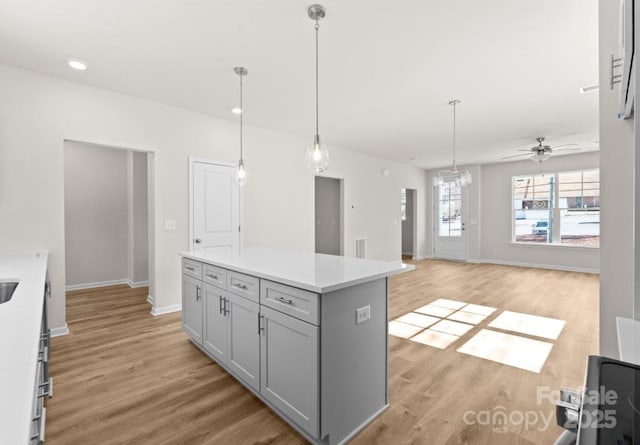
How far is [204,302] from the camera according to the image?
266cm

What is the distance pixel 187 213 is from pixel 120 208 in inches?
95.8

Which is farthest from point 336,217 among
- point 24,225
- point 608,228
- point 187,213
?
point 608,228

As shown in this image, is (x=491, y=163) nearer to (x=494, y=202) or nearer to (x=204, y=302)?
(x=494, y=202)

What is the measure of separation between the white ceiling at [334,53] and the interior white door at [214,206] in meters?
0.81

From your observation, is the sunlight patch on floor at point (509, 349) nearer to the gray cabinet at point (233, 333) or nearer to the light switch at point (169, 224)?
the gray cabinet at point (233, 333)

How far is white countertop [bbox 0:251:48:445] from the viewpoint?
557 millimetres

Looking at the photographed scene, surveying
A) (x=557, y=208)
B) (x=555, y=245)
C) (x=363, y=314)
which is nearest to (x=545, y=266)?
(x=555, y=245)

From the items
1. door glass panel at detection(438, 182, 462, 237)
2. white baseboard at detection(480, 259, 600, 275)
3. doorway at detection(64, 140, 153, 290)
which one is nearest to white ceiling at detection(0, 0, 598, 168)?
doorway at detection(64, 140, 153, 290)

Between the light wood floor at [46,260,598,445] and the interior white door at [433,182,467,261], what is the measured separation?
4.84 m

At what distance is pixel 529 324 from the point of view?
11.7 feet

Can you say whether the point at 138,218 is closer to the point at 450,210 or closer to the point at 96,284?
the point at 96,284

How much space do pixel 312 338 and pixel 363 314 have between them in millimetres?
366

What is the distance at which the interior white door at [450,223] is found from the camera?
856 cm

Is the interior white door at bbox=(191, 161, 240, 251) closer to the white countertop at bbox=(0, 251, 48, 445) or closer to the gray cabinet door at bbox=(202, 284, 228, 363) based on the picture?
the gray cabinet door at bbox=(202, 284, 228, 363)
